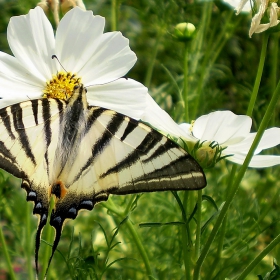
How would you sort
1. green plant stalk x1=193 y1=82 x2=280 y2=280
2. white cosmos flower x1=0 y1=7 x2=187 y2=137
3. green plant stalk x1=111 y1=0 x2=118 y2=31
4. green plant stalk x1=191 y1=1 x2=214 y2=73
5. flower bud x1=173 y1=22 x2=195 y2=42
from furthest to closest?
green plant stalk x1=191 y1=1 x2=214 y2=73 → green plant stalk x1=111 y1=0 x2=118 y2=31 → flower bud x1=173 y1=22 x2=195 y2=42 → white cosmos flower x1=0 y1=7 x2=187 y2=137 → green plant stalk x1=193 y1=82 x2=280 y2=280

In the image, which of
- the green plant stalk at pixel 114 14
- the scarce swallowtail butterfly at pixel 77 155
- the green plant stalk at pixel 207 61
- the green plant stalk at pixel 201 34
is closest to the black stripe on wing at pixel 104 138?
the scarce swallowtail butterfly at pixel 77 155

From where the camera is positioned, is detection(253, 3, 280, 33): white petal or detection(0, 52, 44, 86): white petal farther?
detection(0, 52, 44, 86): white petal

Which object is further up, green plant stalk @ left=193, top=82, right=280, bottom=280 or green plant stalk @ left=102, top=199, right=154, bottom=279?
green plant stalk @ left=193, top=82, right=280, bottom=280

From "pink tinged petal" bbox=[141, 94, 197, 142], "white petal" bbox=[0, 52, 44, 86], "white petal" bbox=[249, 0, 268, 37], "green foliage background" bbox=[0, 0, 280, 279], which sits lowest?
"green foliage background" bbox=[0, 0, 280, 279]

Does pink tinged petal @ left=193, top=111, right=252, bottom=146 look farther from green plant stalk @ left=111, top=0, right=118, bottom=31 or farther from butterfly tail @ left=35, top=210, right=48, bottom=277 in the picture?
green plant stalk @ left=111, top=0, right=118, bottom=31

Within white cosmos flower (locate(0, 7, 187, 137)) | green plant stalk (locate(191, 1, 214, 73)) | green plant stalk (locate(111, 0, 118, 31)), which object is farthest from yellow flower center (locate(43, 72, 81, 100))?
green plant stalk (locate(191, 1, 214, 73))

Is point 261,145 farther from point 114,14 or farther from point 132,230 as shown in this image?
point 114,14

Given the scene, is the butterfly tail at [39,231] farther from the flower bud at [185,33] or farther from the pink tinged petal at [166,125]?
the flower bud at [185,33]

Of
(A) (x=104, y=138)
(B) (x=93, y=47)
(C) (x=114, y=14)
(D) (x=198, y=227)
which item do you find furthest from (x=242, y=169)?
(C) (x=114, y=14)

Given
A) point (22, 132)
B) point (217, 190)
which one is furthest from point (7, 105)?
point (217, 190)
